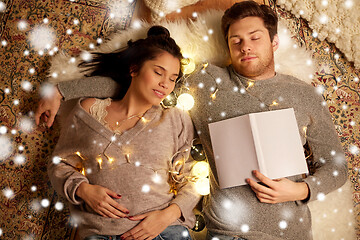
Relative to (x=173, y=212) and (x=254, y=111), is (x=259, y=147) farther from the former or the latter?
(x=173, y=212)

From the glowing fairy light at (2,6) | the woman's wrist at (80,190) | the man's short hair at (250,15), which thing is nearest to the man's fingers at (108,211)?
the woman's wrist at (80,190)

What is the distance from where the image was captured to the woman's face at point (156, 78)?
1165 millimetres

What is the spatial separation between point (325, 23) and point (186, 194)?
3.71 ft

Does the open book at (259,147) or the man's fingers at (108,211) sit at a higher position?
the open book at (259,147)

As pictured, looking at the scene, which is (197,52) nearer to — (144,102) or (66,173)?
(144,102)

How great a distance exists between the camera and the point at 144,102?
1212mm

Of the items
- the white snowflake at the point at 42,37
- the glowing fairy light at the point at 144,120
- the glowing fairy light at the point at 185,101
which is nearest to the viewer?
the glowing fairy light at the point at 144,120

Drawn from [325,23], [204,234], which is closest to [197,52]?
[325,23]

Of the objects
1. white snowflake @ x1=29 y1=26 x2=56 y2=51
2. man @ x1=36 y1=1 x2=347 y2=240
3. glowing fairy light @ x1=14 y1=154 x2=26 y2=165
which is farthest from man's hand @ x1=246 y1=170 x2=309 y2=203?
white snowflake @ x1=29 y1=26 x2=56 y2=51

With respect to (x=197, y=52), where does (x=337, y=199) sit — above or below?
below

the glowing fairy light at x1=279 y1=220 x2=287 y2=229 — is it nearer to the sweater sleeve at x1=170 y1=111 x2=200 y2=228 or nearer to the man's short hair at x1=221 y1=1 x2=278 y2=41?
the sweater sleeve at x1=170 y1=111 x2=200 y2=228

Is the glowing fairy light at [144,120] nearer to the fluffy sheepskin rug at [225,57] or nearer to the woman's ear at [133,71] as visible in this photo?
the woman's ear at [133,71]

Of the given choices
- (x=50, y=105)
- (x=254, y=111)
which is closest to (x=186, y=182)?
(x=254, y=111)

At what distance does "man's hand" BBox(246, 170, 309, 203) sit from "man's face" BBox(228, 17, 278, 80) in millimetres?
438
